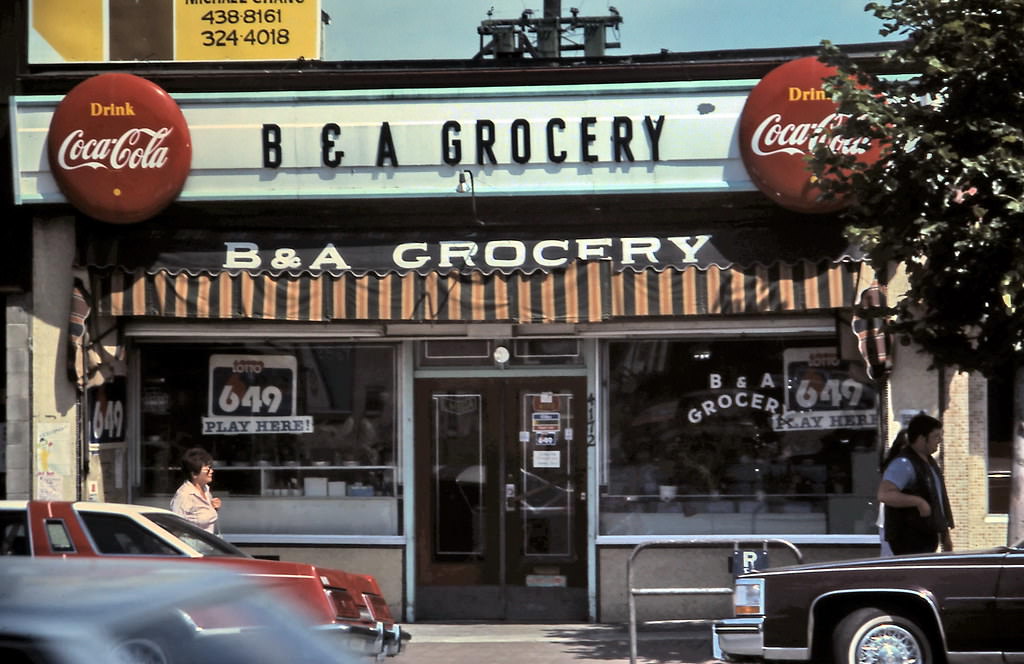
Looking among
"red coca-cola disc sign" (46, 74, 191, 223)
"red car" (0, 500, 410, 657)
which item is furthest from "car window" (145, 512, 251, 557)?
"red coca-cola disc sign" (46, 74, 191, 223)

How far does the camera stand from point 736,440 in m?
12.4

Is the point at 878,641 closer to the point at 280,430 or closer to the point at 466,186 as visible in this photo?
the point at 466,186

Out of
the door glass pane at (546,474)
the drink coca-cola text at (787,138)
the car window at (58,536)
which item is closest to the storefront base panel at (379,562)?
the door glass pane at (546,474)

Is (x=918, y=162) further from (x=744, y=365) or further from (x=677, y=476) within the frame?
(x=677, y=476)

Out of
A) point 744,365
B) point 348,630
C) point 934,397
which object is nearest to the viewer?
point 348,630

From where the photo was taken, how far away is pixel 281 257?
11.9 meters

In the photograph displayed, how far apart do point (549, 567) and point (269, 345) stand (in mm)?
3460

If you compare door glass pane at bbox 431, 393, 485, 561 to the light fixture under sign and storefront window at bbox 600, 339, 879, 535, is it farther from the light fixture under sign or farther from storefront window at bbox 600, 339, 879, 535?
the light fixture under sign

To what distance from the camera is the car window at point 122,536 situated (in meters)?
8.87

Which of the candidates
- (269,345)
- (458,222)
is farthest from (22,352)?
(458,222)

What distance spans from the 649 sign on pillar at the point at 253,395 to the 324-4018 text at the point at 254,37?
3000 millimetres

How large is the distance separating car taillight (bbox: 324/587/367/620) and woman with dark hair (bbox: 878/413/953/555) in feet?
13.4

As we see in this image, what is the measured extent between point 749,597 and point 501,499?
4000 mm

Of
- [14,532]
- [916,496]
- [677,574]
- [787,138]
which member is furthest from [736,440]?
[14,532]
